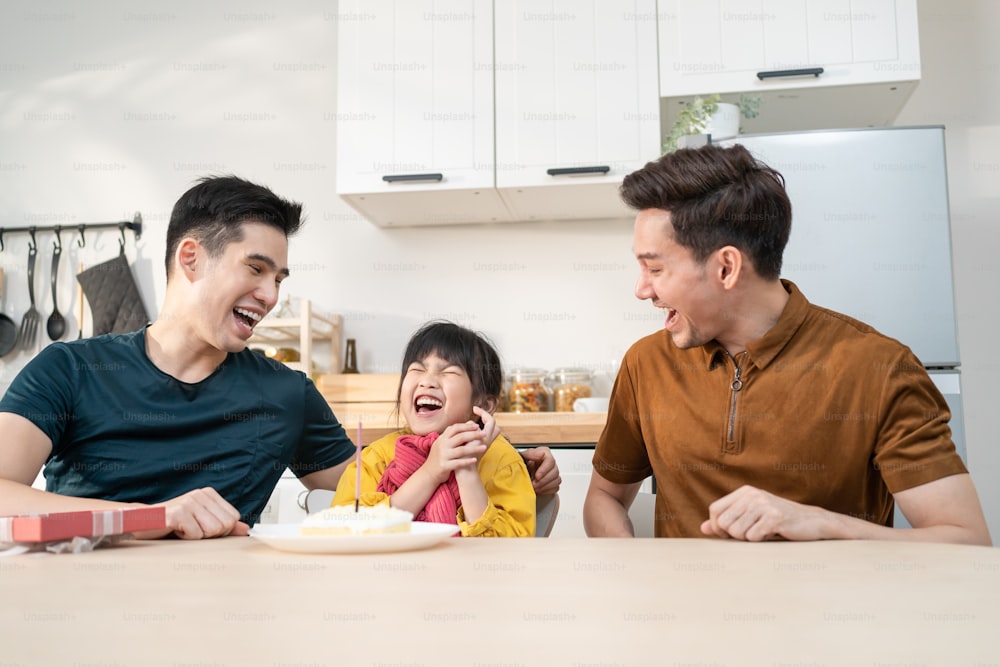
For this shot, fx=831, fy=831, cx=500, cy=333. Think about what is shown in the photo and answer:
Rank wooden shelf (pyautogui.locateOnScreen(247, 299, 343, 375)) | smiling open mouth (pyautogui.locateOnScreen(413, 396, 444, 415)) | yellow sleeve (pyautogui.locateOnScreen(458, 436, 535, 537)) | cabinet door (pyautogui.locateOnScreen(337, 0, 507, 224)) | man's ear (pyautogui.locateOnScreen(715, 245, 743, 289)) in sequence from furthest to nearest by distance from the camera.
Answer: wooden shelf (pyautogui.locateOnScreen(247, 299, 343, 375))
cabinet door (pyautogui.locateOnScreen(337, 0, 507, 224))
smiling open mouth (pyautogui.locateOnScreen(413, 396, 444, 415))
man's ear (pyautogui.locateOnScreen(715, 245, 743, 289))
yellow sleeve (pyautogui.locateOnScreen(458, 436, 535, 537))

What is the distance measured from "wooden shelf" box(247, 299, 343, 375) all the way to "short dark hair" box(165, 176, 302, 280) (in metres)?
1.43

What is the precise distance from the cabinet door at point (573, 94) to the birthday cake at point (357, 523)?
2100mm

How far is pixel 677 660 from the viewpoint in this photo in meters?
0.50

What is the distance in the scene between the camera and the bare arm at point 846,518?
3.45 feet

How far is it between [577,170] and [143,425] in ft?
6.12

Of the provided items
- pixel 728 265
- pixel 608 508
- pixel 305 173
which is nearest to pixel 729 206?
pixel 728 265

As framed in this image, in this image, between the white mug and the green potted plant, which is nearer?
the green potted plant

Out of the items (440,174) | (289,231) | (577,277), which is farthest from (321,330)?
(289,231)

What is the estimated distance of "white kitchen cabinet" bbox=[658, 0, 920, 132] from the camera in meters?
2.79

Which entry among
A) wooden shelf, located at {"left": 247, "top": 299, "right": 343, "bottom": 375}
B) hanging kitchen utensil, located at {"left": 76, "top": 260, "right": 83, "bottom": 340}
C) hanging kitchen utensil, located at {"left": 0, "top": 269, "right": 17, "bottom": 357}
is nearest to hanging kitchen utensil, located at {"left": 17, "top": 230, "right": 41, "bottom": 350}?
hanging kitchen utensil, located at {"left": 0, "top": 269, "right": 17, "bottom": 357}

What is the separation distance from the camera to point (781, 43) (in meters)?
2.86

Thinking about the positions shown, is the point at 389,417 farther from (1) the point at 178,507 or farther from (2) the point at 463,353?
(1) the point at 178,507

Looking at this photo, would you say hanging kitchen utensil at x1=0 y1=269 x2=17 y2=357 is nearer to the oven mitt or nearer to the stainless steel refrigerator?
the oven mitt

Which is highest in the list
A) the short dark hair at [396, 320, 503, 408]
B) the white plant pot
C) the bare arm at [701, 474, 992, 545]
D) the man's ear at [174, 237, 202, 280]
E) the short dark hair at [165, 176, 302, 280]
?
the white plant pot
